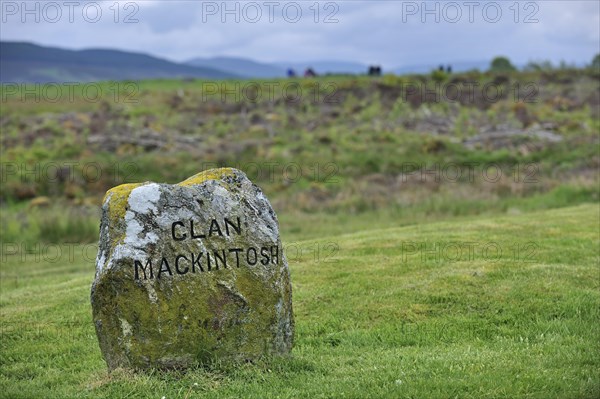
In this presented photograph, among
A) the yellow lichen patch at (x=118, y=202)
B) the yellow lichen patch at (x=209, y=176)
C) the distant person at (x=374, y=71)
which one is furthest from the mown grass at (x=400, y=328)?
the distant person at (x=374, y=71)

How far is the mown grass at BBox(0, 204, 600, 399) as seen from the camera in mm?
9117

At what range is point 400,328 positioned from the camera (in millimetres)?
12094

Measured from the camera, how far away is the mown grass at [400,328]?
9117mm

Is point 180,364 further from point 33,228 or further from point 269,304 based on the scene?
point 33,228

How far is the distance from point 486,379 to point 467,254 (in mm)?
7958

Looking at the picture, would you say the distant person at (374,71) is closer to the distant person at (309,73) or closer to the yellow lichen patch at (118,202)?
the distant person at (309,73)

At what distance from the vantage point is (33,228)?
28531mm

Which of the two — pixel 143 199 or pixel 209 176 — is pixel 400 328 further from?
pixel 143 199

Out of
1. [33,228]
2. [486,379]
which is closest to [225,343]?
[486,379]

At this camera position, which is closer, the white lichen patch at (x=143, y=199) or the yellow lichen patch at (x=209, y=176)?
the white lichen patch at (x=143, y=199)

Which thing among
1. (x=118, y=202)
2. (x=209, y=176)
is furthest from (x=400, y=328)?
(x=118, y=202)

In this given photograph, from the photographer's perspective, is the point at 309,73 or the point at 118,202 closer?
the point at 118,202

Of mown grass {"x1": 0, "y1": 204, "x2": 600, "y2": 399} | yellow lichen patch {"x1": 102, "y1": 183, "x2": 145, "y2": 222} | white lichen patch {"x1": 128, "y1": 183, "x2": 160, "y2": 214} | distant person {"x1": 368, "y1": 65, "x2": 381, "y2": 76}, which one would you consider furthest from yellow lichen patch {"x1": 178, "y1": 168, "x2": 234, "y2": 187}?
distant person {"x1": 368, "y1": 65, "x2": 381, "y2": 76}

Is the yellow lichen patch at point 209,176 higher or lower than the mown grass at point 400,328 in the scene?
higher
